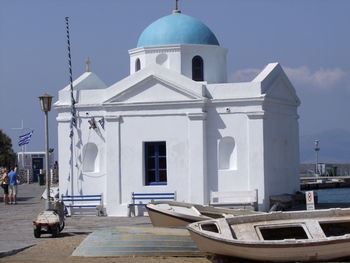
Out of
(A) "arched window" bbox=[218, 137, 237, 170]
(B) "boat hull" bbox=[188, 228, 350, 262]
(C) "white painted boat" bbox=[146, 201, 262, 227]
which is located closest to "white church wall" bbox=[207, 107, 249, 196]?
(A) "arched window" bbox=[218, 137, 237, 170]

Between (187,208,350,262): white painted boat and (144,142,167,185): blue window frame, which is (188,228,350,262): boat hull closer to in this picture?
(187,208,350,262): white painted boat

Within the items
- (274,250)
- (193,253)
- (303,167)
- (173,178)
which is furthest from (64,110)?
(303,167)

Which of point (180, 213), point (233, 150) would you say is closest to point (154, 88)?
point (233, 150)

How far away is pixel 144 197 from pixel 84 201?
7.80 feet

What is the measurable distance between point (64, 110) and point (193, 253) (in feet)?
43.6

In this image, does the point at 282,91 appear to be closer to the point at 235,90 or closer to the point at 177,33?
the point at 235,90

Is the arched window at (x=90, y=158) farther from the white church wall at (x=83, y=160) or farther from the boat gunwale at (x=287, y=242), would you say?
the boat gunwale at (x=287, y=242)

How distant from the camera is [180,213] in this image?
21938mm

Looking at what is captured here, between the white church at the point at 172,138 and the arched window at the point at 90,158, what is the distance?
36 mm

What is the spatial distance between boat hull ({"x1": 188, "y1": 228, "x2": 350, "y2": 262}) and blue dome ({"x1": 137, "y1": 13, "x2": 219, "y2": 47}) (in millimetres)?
16622

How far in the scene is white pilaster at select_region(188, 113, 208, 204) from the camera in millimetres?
29500

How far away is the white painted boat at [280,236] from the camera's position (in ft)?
55.7

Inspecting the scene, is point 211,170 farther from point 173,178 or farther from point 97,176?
point 97,176

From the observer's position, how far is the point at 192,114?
29641mm
